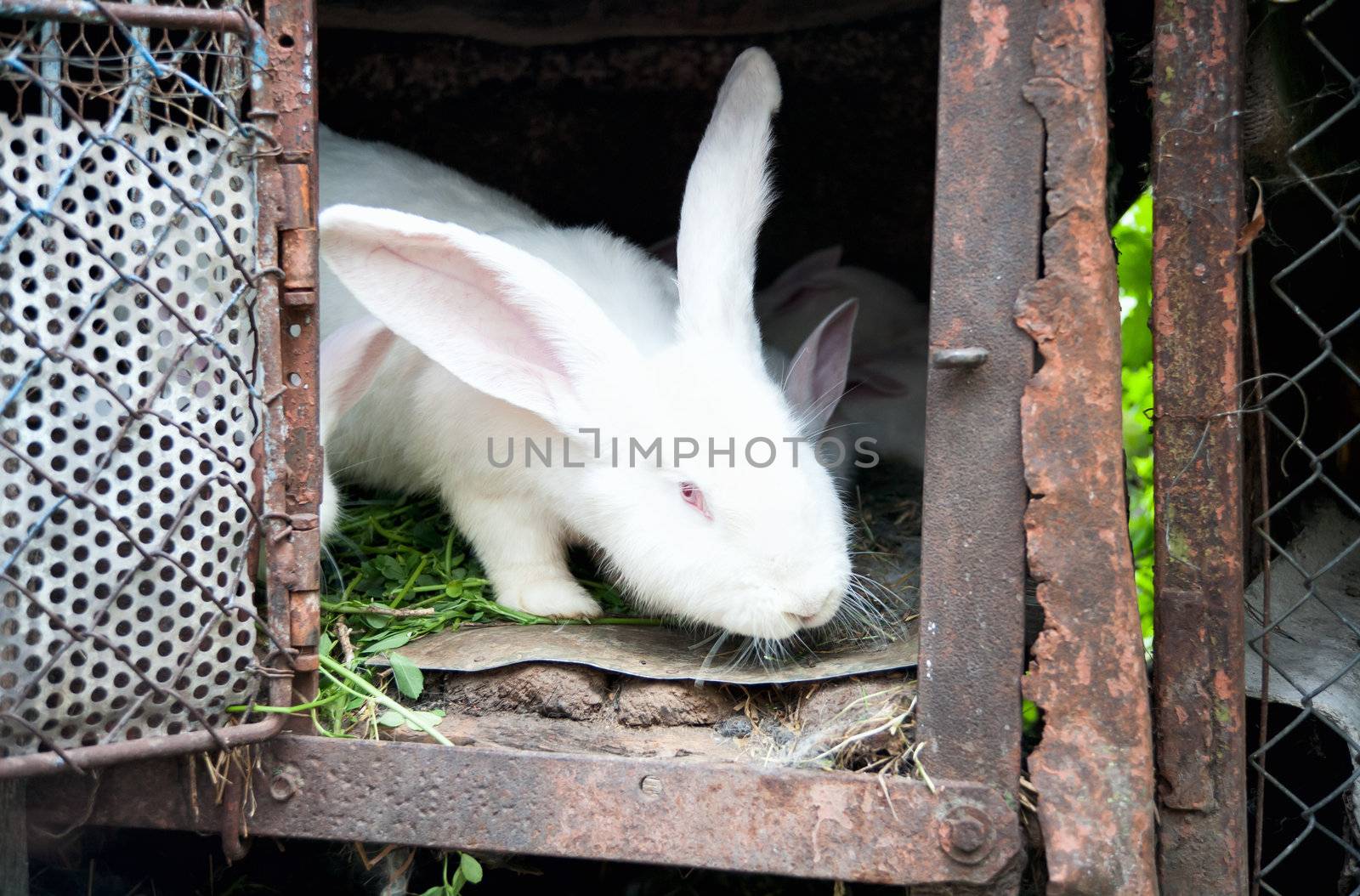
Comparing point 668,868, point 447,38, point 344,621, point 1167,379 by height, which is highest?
point 447,38

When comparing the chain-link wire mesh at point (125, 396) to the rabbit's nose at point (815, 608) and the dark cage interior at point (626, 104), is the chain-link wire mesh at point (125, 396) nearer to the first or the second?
the rabbit's nose at point (815, 608)

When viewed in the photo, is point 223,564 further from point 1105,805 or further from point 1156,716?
point 1156,716

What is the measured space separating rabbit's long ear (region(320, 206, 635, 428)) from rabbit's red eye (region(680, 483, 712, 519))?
1.05 ft

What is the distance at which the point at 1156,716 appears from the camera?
7.30 feet

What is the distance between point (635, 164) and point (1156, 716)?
2.82 meters

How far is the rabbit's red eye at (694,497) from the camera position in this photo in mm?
2572

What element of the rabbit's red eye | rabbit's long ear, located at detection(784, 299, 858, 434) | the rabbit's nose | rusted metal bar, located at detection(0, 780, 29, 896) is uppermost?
rabbit's long ear, located at detection(784, 299, 858, 434)

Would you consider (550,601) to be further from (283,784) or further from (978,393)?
(978,393)

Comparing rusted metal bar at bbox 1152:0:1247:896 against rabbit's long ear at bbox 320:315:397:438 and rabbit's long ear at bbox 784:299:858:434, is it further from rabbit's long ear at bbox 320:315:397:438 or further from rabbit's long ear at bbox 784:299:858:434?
rabbit's long ear at bbox 320:315:397:438

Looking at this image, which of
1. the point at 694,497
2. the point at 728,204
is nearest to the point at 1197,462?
the point at 694,497

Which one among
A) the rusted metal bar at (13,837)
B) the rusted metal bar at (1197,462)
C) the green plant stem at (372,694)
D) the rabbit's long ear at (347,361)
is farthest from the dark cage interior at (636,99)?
the rusted metal bar at (13,837)

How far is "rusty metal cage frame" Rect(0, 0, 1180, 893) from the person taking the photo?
2039mm

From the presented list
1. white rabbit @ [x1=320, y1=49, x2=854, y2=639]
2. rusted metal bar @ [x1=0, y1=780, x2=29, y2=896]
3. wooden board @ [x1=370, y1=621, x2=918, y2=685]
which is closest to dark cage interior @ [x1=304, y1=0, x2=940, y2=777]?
white rabbit @ [x1=320, y1=49, x2=854, y2=639]

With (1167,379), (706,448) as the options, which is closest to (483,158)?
(706,448)
